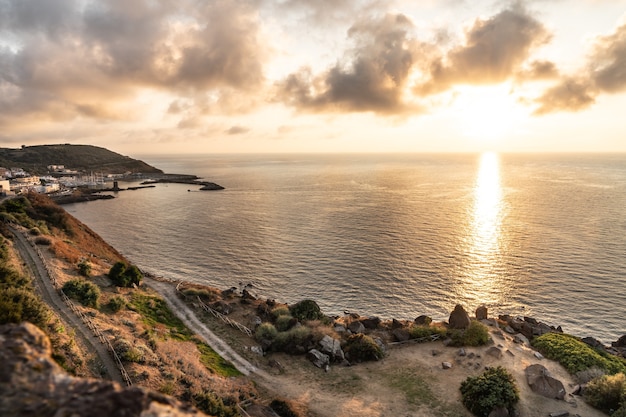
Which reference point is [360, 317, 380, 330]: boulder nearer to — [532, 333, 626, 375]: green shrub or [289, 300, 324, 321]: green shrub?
[289, 300, 324, 321]: green shrub

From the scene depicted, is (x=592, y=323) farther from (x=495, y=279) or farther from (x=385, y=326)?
(x=385, y=326)

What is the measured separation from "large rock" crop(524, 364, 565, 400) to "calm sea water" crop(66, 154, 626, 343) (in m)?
19.8

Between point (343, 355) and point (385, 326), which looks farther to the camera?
point (385, 326)

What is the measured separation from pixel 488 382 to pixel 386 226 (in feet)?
207

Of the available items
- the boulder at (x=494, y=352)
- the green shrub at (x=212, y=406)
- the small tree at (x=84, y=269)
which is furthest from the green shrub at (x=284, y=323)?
the small tree at (x=84, y=269)

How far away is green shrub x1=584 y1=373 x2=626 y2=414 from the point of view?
76.4 ft

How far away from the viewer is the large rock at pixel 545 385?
24.5 metres

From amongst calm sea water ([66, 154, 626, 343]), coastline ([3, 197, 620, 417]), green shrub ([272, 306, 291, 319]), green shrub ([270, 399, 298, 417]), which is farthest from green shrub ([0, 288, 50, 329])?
calm sea water ([66, 154, 626, 343])

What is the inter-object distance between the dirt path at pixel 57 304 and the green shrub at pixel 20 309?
11.8 feet

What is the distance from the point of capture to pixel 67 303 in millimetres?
29672

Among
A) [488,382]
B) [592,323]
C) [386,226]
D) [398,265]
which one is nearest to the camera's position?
[488,382]

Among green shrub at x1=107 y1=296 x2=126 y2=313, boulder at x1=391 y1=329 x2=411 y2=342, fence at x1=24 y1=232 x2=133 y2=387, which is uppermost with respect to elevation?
fence at x1=24 y1=232 x2=133 y2=387

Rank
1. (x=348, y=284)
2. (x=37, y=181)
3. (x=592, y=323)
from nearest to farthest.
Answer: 1. (x=592, y=323)
2. (x=348, y=284)
3. (x=37, y=181)

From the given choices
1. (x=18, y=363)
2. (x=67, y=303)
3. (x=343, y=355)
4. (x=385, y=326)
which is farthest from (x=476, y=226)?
(x=18, y=363)
